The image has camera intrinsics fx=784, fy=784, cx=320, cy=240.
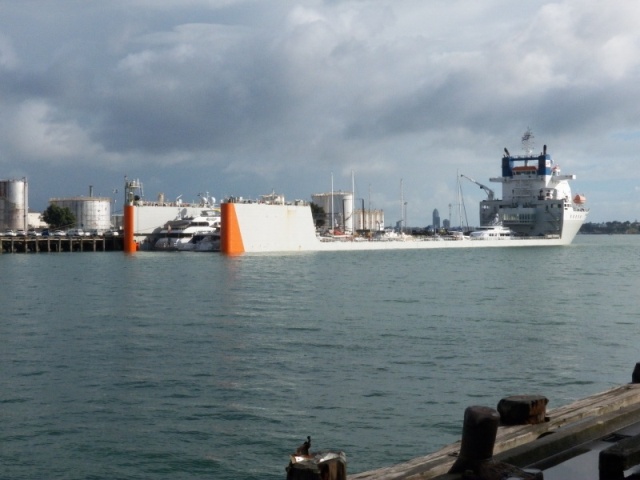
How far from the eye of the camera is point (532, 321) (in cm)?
1911

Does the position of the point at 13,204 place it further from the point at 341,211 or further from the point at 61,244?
the point at 341,211

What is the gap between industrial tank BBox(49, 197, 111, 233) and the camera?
104938 millimetres

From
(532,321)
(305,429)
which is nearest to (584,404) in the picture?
(305,429)

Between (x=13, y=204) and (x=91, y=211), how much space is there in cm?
1582

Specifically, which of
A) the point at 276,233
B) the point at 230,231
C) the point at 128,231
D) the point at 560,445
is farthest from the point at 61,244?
the point at 560,445

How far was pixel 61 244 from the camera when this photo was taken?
7375 cm

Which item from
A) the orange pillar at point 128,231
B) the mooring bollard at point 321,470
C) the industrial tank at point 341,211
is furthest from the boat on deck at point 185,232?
the mooring bollard at point 321,470

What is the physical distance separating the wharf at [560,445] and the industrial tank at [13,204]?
299ft

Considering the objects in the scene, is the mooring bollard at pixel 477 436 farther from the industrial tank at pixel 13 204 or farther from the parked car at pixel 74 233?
the industrial tank at pixel 13 204

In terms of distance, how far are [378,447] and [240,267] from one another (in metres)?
33.9

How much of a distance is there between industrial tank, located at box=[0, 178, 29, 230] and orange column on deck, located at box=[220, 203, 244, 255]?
41.7 meters

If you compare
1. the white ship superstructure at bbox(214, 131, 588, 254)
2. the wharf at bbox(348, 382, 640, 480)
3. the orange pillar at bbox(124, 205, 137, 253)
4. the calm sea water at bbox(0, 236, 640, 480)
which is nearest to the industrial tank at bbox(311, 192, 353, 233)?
the white ship superstructure at bbox(214, 131, 588, 254)

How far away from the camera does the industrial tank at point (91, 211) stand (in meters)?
105

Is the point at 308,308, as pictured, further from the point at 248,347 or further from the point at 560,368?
the point at 560,368
